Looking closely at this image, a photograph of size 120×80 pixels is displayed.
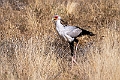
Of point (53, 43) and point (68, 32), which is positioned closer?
point (68, 32)

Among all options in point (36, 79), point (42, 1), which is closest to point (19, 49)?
point (36, 79)

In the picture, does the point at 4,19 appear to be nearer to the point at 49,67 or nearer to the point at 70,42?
the point at 70,42

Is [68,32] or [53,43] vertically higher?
[68,32]

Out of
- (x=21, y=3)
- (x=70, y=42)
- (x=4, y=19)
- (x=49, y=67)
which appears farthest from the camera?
(x=21, y=3)

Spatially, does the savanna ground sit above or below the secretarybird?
below

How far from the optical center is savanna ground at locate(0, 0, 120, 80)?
18.6ft

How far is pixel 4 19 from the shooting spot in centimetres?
962

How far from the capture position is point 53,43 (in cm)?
760

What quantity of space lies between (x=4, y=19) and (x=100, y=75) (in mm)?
4635

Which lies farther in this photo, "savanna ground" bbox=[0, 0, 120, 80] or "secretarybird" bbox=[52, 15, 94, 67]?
"secretarybird" bbox=[52, 15, 94, 67]

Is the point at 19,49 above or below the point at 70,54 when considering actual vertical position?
above

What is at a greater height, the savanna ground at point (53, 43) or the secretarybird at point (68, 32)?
the secretarybird at point (68, 32)

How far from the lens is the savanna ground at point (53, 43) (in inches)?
224

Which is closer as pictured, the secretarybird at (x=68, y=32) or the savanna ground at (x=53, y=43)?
the savanna ground at (x=53, y=43)
